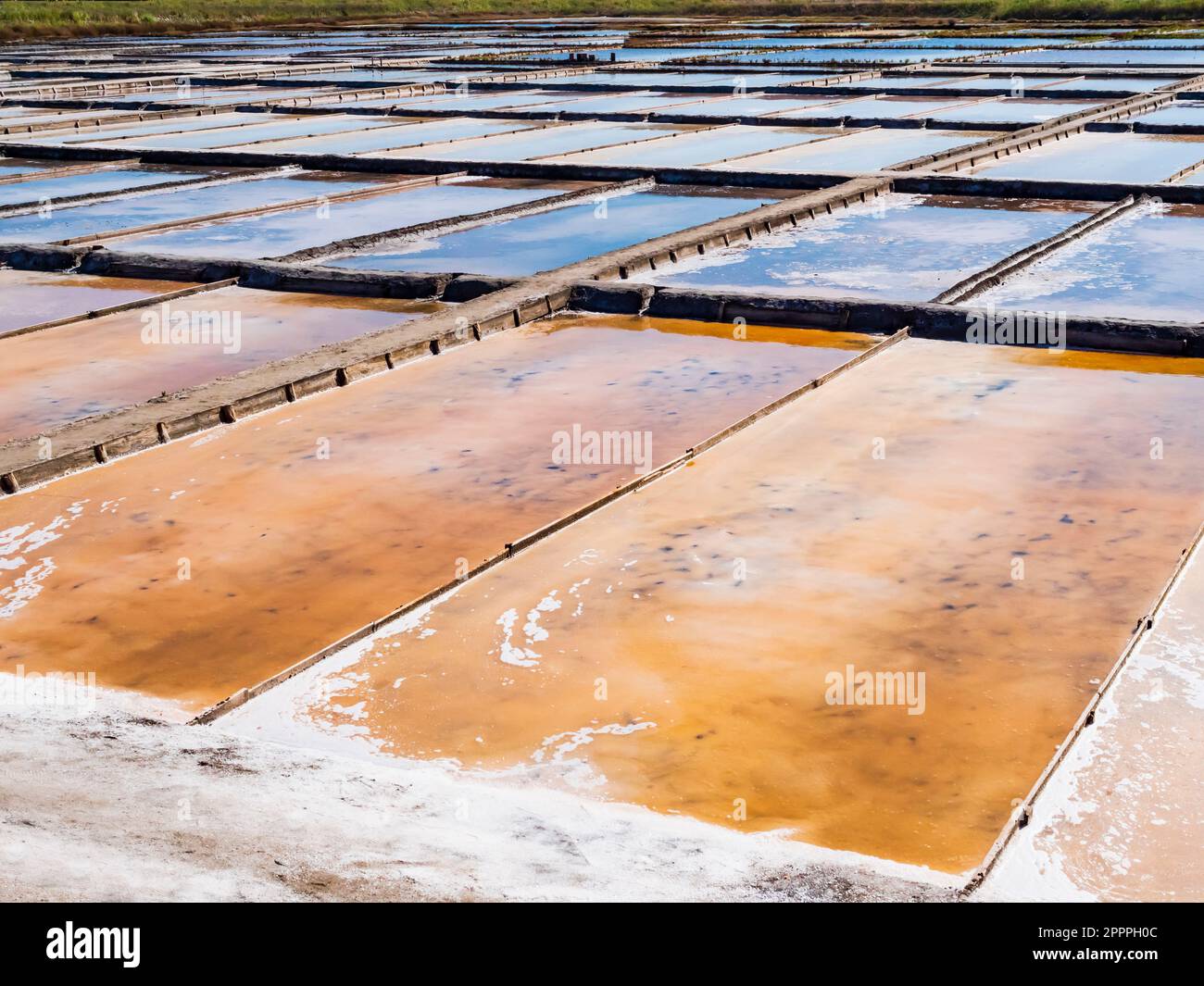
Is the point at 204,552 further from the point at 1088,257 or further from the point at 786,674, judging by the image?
the point at 1088,257

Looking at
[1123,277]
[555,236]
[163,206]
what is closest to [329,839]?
[1123,277]

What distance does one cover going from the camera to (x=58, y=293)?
8.45 meters

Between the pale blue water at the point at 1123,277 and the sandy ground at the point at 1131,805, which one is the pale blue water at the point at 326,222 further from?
the sandy ground at the point at 1131,805

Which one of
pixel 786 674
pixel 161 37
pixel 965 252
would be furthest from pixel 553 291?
pixel 161 37

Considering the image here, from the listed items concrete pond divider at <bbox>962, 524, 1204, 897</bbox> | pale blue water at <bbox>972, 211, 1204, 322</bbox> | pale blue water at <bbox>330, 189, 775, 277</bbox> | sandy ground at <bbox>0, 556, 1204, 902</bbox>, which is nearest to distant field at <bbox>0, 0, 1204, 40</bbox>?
pale blue water at <bbox>330, 189, 775, 277</bbox>

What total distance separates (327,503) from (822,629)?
1.86 meters

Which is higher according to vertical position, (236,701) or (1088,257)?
(1088,257)

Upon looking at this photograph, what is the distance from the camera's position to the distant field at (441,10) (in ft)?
115

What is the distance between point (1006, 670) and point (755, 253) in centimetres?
566

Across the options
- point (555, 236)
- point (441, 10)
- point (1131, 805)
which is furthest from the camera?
point (441, 10)

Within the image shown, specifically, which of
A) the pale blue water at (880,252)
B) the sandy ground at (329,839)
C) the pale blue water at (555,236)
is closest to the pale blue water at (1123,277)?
the pale blue water at (880,252)

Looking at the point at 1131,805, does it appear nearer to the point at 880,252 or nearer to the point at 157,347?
the point at 157,347

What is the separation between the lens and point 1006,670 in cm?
358

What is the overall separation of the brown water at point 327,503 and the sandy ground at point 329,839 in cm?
53
